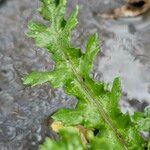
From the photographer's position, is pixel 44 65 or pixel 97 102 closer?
pixel 97 102

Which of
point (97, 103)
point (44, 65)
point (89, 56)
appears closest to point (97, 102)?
point (97, 103)

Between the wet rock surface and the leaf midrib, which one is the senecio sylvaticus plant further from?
the wet rock surface

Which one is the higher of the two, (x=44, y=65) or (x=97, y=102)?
(x=97, y=102)

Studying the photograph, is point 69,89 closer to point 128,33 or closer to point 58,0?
point 58,0

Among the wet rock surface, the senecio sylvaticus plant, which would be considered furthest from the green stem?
the wet rock surface

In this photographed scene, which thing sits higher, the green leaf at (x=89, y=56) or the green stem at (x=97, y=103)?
the green leaf at (x=89, y=56)

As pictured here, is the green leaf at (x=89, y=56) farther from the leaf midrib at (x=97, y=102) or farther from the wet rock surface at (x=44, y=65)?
the wet rock surface at (x=44, y=65)

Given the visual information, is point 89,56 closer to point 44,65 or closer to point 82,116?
point 82,116

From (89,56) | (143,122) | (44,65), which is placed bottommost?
(44,65)

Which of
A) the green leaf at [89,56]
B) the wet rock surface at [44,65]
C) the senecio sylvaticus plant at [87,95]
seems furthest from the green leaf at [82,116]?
the wet rock surface at [44,65]
